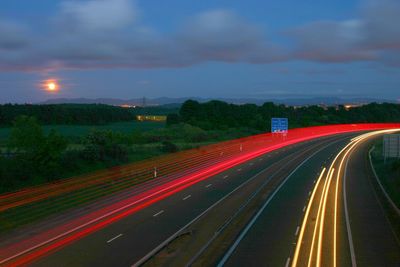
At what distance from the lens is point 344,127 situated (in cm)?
13075

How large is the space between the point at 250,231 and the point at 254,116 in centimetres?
13026

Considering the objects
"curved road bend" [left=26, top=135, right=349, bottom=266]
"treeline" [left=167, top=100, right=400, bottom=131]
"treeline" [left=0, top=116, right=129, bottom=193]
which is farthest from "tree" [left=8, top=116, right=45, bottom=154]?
"treeline" [left=167, top=100, right=400, bottom=131]

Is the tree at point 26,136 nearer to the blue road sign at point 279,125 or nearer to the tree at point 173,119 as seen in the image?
the blue road sign at point 279,125

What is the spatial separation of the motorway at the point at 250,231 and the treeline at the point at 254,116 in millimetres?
95177

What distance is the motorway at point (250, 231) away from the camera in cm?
1742

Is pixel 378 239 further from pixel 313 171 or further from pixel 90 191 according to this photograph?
pixel 313 171

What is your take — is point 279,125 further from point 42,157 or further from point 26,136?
point 42,157

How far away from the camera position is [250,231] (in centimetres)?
2208

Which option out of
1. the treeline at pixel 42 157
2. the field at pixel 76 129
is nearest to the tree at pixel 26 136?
the treeline at pixel 42 157

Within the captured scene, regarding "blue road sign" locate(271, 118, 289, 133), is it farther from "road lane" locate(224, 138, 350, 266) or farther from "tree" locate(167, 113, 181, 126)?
"tree" locate(167, 113, 181, 126)

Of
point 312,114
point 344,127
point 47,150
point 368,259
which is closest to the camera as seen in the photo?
point 368,259

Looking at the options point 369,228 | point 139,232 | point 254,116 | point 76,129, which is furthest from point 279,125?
point 254,116

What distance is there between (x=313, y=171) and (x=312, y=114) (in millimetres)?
138526

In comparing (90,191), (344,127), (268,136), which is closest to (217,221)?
(90,191)
